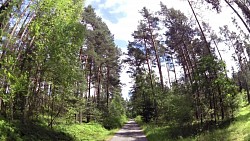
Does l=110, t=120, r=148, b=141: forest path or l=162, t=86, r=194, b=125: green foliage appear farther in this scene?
l=110, t=120, r=148, b=141: forest path

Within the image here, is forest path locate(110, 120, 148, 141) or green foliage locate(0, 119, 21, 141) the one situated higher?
green foliage locate(0, 119, 21, 141)

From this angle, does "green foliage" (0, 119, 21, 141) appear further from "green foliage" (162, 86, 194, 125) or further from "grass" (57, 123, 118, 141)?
"green foliage" (162, 86, 194, 125)

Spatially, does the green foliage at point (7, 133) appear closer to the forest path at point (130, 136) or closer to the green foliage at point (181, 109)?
the forest path at point (130, 136)

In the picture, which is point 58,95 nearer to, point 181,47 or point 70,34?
point 70,34

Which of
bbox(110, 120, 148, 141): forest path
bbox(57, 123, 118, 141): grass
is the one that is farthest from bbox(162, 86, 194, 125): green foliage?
bbox(57, 123, 118, 141): grass

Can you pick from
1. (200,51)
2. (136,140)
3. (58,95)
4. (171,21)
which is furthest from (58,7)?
(200,51)

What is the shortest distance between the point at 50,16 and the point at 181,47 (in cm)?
1700

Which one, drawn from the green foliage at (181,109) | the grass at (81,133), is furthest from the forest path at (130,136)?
the green foliage at (181,109)

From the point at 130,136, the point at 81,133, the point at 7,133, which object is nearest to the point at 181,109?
the point at 130,136

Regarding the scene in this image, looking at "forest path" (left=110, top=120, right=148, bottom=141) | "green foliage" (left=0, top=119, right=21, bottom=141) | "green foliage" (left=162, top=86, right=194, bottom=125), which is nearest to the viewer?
"green foliage" (left=0, top=119, right=21, bottom=141)

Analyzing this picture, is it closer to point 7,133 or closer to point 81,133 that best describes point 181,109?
point 81,133

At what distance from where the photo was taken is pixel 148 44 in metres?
32.5

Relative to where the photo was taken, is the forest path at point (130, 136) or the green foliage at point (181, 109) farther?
the forest path at point (130, 136)

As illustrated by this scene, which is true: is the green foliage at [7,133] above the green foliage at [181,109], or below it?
below
